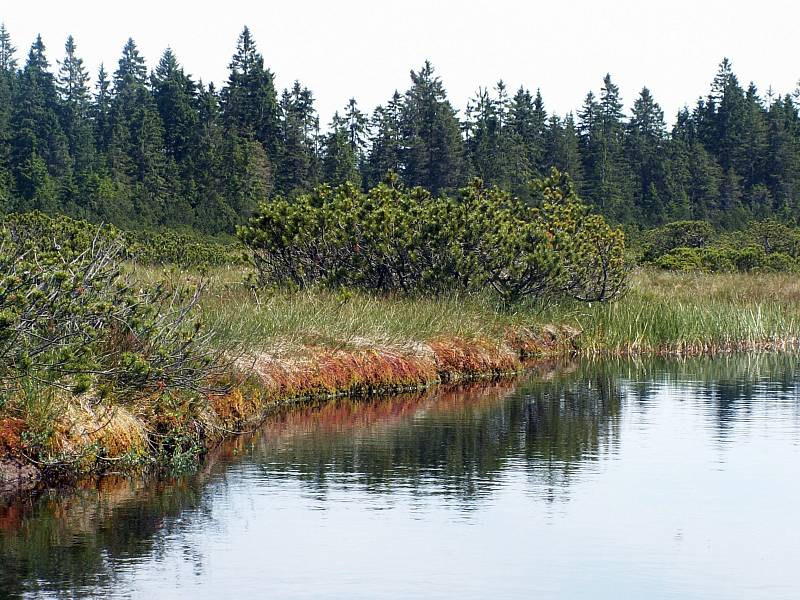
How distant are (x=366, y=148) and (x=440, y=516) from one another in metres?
99.8

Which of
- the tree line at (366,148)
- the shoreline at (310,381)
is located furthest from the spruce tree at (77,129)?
the shoreline at (310,381)

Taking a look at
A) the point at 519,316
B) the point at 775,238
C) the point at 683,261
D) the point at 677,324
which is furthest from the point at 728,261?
the point at 519,316

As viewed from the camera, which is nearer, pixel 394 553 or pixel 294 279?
pixel 394 553

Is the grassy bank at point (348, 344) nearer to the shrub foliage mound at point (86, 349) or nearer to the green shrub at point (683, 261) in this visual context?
the shrub foliage mound at point (86, 349)

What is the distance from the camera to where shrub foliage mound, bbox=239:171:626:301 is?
31.2 metres

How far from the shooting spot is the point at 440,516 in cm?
1364

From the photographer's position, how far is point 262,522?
13328 millimetres

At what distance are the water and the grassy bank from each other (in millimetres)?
552

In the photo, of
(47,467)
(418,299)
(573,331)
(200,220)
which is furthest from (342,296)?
(200,220)

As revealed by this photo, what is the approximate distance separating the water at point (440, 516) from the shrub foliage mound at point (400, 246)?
9976 mm

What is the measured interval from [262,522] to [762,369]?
20.2 m

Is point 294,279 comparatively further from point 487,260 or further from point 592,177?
point 592,177

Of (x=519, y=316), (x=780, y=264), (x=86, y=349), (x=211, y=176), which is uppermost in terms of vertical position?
(x=211, y=176)

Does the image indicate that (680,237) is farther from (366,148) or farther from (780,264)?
(366,148)
